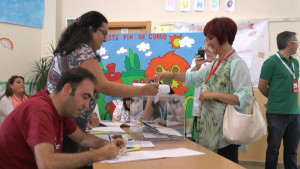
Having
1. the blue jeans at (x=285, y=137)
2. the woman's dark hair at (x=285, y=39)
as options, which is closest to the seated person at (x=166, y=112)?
the blue jeans at (x=285, y=137)

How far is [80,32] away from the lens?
1.58 metres

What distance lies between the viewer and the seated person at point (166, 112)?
1.78 metres

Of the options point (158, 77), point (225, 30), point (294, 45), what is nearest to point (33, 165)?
point (158, 77)

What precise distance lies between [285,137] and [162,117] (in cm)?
162

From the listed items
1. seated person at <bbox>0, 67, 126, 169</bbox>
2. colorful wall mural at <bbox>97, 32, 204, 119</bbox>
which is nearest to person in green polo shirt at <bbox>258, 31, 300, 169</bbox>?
colorful wall mural at <bbox>97, 32, 204, 119</bbox>

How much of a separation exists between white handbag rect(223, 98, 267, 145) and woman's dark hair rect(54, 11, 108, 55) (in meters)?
0.87

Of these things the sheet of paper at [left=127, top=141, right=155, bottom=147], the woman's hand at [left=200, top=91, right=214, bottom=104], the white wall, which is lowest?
the sheet of paper at [left=127, top=141, right=155, bottom=147]

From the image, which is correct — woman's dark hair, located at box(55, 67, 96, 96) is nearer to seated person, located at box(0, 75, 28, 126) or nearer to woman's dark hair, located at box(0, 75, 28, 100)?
seated person, located at box(0, 75, 28, 126)

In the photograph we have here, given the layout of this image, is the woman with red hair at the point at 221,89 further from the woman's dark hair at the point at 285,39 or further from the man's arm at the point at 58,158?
the woman's dark hair at the point at 285,39

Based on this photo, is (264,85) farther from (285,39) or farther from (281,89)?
(285,39)

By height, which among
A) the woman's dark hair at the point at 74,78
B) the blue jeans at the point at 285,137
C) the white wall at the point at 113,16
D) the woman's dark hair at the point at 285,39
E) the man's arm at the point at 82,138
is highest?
the white wall at the point at 113,16

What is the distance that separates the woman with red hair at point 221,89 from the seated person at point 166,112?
0.65ft

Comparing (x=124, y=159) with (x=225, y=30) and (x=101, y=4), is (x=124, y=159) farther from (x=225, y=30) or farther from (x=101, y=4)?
(x=101, y=4)

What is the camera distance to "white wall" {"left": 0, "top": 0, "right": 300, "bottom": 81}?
13.3ft
